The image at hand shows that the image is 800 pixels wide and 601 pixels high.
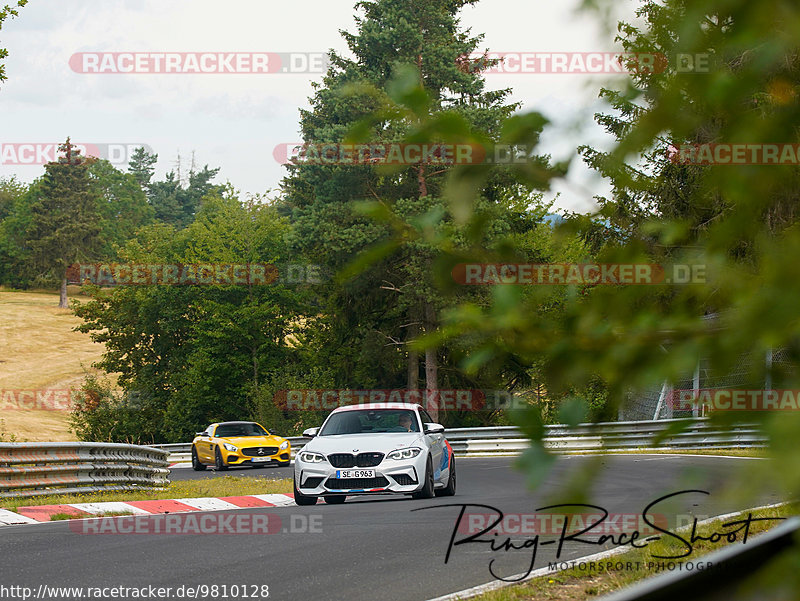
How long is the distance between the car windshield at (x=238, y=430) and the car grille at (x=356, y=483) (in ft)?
48.6

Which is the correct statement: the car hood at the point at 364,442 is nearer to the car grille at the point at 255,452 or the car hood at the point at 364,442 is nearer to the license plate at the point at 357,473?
the license plate at the point at 357,473

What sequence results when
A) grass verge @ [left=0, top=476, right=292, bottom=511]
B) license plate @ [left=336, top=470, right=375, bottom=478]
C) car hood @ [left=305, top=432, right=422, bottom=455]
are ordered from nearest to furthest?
license plate @ [left=336, top=470, right=375, bottom=478], car hood @ [left=305, top=432, right=422, bottom=455], grass verge @ [left=0, top=476, right=292, bottom=511]

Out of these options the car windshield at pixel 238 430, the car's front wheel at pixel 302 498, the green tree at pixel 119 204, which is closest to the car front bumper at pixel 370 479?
the car's front wheel at pixel 302 498

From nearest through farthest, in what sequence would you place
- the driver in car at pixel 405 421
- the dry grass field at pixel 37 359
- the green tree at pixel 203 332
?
1. the driver in car at pixel 405 421
2. the green tree at pixel 203 332
3. the dry grass field at pixel 37 359

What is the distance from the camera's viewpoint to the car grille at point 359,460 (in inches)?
539

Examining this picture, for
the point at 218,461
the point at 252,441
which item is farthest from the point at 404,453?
the point at 218,461

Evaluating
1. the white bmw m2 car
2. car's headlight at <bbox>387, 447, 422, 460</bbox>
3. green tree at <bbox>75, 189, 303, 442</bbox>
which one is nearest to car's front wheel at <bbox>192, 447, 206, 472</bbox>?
the white bmw m2 car

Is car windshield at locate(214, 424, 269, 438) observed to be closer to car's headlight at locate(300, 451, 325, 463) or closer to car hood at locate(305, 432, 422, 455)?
car hood at locate(305, 432, 422, 455)

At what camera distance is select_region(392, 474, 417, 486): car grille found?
45.2 feet

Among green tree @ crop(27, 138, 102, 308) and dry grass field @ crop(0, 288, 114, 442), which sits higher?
green tree @ crop(27, 138, 102, 308)

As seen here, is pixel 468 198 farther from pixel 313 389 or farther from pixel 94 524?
pixel 313 389

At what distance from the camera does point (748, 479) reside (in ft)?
3.88

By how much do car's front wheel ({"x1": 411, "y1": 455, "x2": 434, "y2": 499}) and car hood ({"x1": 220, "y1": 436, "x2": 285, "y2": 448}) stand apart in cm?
1345

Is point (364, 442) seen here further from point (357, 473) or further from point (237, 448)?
point (237, 448)
